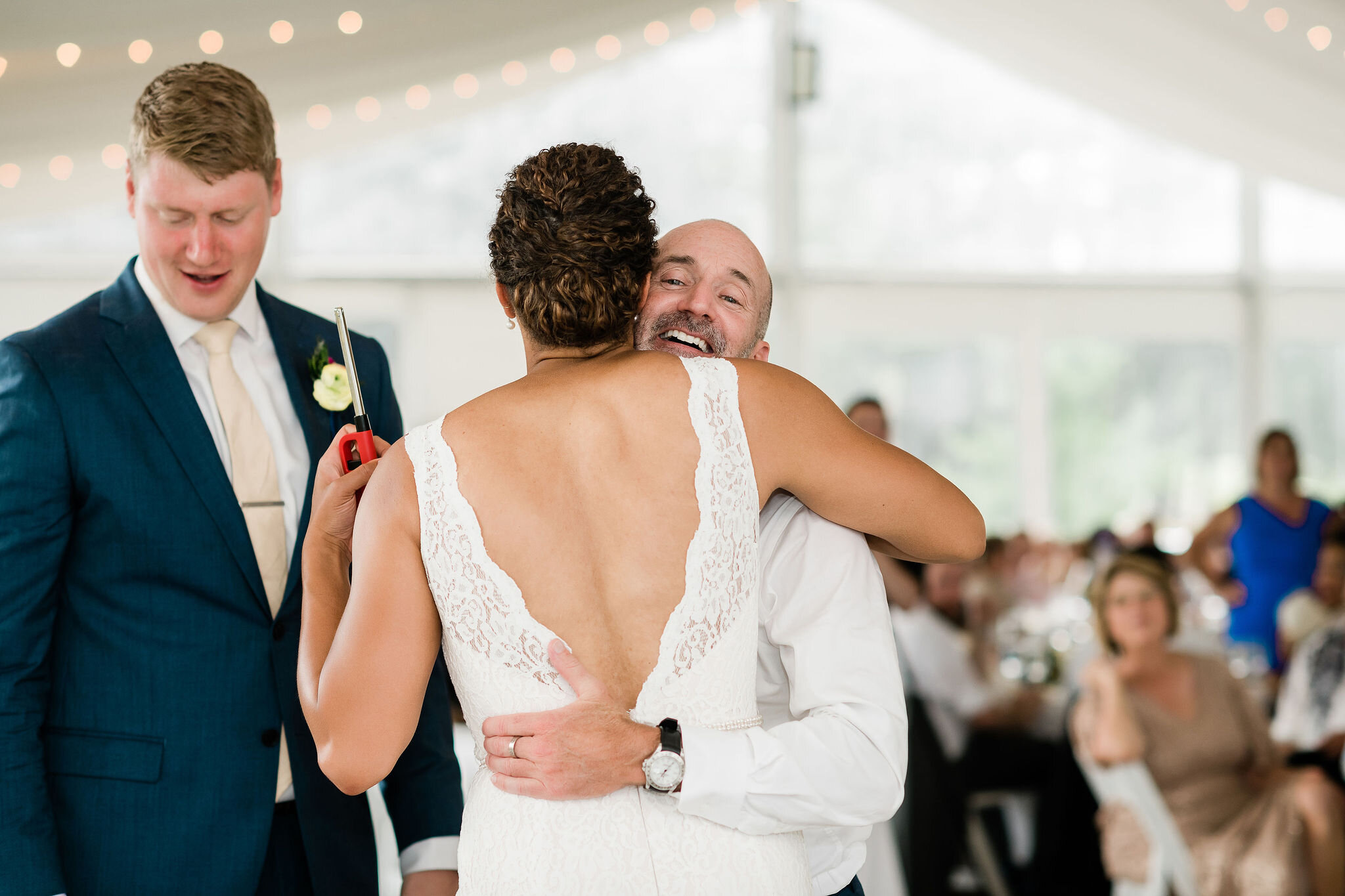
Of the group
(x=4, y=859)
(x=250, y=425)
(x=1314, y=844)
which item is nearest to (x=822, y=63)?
(x=1314, y=844)

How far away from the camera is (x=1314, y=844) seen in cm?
346

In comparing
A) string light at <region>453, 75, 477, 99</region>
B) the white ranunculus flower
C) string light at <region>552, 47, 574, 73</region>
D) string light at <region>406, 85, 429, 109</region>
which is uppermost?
string light at <region>552, 47, 574, 73</region>

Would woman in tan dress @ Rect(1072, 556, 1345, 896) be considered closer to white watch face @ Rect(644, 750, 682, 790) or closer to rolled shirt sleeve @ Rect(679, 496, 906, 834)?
rolled shirt sleeve @ Rect(679, 496, 906, 834)

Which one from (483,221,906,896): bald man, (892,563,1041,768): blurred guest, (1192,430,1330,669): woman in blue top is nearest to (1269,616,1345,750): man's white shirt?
(892,563,1041,768): blurred guest

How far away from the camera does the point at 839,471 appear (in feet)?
4.38

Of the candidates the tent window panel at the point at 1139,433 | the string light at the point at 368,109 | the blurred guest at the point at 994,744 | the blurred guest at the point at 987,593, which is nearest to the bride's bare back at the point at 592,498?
the string light at the point at 368,109

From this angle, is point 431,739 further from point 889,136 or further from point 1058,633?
point 889,136

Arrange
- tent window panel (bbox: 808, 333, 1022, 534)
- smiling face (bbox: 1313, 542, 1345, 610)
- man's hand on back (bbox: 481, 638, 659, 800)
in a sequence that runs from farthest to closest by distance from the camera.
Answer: tent window panel (bbox: 808, 333, 1022, 534) < smiling face (bbox: 1313, 542, 1345, 610) < man's hand on back (bbox: 481, 638, 659, 800)

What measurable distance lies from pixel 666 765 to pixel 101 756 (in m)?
0.83

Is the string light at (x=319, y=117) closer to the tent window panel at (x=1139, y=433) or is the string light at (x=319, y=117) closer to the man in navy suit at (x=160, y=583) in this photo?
the man in navy suit at (x=160, y=583)

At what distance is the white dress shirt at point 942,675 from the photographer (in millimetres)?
3945

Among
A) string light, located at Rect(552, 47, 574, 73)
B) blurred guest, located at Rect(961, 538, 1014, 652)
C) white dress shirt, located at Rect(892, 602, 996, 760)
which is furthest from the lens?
blurred guest, located at Rect(961, 538, 1014, 652)

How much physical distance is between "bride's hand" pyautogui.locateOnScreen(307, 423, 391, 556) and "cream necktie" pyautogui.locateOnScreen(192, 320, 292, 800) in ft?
0.71

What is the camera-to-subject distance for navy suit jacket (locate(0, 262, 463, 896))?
152 cm
